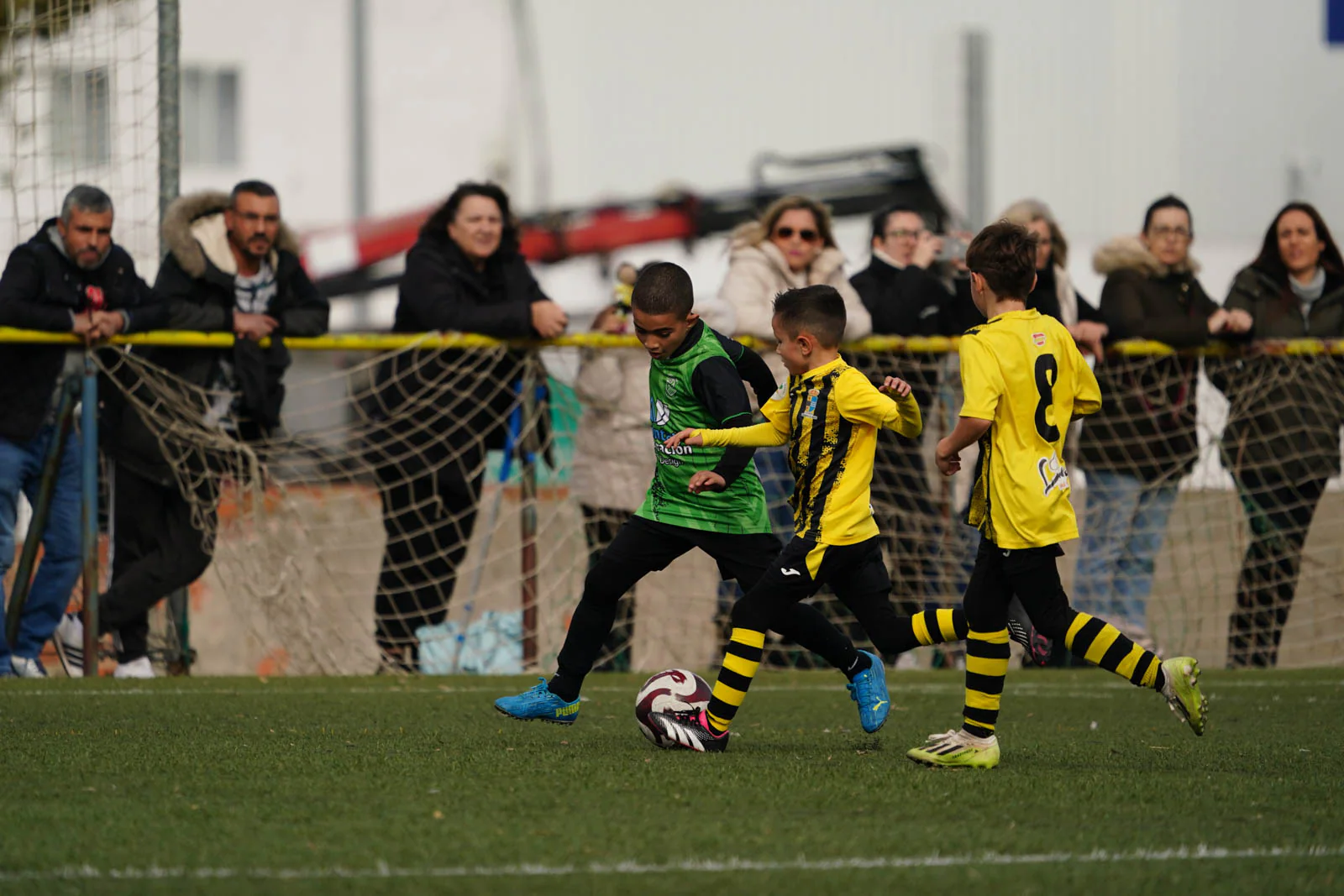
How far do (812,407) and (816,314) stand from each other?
0.95 ft

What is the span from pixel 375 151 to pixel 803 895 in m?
22.6

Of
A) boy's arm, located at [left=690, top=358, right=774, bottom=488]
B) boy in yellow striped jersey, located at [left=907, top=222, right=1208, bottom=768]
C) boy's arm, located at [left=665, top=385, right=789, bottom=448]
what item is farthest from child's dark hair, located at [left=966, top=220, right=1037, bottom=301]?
boy's arm, located at [left=690, top=358, right=774, bottom=488]

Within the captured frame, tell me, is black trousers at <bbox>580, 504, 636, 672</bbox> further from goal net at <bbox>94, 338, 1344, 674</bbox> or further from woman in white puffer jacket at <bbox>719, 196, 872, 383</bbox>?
woman in white puffer jacket at <bbox>719, 196, 872, 383</bbox>

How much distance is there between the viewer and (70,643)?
8148 mm

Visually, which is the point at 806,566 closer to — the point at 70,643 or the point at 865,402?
the point at 865,402

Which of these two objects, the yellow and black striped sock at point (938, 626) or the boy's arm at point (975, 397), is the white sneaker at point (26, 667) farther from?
the boy's arm at point (975, 397)

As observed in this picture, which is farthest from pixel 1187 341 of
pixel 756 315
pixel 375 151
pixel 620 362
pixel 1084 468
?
pixel 375 151

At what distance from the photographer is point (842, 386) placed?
551cm

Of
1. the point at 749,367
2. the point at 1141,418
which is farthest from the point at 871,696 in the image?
the point at 1141,418

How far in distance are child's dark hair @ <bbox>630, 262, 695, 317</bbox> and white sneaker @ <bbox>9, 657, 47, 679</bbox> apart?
363 centimetres

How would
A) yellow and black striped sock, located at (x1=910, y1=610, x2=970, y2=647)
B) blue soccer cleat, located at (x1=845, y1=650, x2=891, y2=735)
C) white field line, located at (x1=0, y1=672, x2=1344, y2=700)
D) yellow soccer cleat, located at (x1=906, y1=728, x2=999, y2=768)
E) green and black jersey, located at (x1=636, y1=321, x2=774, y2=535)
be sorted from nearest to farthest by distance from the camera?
yellow soccer cleat, located at (x1=906, y1=728, x2=999, y2=768)
yellow and black striped sock, located at (x1=910, y1=610, x2=970, y2=647)
blue soccer cleat, located at (x1=845, y1=650, x2=891, y2=735)
green and black jersey, located at (x1=636, y1=321, x2=774, y2=535)
white field line, located at (x1=0, y1=672, x2=1344, y2=700)

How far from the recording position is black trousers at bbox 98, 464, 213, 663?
804cm

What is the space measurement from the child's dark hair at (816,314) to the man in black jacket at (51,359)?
3620 mm

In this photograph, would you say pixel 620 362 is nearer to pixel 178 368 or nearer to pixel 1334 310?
pixel 178 368
